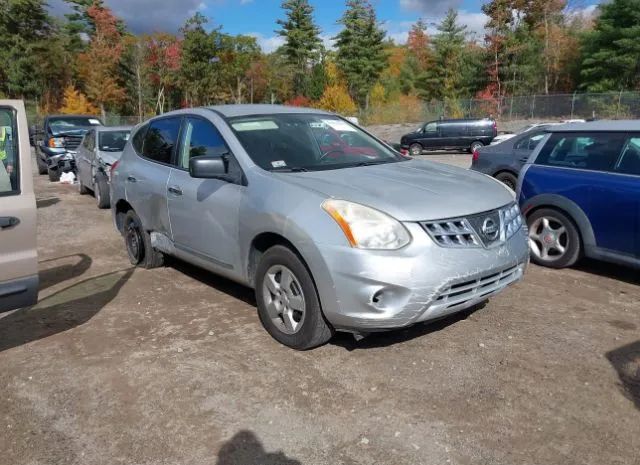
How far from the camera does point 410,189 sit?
3771 millimetres

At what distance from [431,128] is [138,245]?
23115 mm

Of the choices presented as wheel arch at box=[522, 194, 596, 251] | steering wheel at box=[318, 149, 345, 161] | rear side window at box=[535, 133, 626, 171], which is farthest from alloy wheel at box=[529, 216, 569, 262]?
steering wheel at box=[318, 149, 345, 161]

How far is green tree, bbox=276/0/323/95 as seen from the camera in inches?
2298

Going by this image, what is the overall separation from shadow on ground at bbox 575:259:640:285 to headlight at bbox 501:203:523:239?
2.27 meters

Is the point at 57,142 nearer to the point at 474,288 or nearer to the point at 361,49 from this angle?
the point at 474,288

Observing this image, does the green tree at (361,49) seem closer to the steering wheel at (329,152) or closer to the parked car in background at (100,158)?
the parked car in background at (100,158)

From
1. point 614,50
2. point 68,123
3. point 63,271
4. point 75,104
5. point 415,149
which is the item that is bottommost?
point 63,271

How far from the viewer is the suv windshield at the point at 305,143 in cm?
434

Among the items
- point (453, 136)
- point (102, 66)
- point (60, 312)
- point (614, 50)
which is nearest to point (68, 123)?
point (60, 312)

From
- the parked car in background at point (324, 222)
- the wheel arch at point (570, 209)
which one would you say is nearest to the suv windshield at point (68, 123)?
the parked car in background at point (324, 222)

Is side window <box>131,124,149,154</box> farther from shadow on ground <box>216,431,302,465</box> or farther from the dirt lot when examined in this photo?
shadow on ground <box>216,431,302,465</box>

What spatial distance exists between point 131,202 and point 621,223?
488 cm

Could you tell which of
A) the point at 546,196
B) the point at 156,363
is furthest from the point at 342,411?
the point at 546,196

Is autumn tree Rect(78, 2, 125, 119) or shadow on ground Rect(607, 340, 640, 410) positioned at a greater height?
autumn tree Rect(78, 2, 125, 119)
